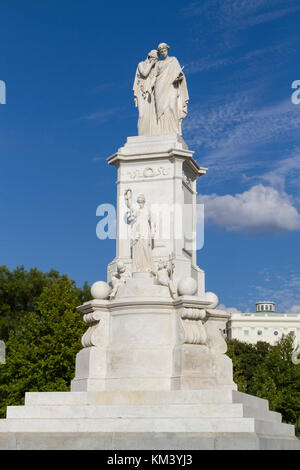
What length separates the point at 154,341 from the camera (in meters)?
18.4

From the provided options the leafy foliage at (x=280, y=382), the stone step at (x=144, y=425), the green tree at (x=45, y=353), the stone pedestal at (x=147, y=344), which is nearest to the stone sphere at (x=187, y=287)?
the stone pedestal at (x=147, y=344)

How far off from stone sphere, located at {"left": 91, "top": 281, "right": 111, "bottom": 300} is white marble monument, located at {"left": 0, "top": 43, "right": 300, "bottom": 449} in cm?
3

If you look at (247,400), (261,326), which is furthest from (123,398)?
(261,326)

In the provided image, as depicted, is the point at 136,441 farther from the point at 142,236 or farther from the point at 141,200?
the point at 141,200

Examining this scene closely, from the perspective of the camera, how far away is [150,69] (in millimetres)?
22344

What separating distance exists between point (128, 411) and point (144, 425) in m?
0.68

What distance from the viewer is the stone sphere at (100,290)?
63.7ft

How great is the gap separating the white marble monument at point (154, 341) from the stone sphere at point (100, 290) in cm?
3

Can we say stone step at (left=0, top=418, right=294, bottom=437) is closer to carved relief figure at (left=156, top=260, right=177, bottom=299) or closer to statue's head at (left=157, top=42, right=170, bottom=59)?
carved relief figure at (left=156, top=260, right=177, bottom=299)

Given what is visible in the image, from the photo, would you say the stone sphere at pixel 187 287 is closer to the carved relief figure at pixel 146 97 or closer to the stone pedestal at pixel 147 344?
the stone pedestal at pixel 147 344

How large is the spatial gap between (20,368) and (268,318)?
320 feet

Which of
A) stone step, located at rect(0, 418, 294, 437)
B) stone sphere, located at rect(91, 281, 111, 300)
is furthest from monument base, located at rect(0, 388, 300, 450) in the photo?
stone sphere, located at rect(91, 281, 111, 300)

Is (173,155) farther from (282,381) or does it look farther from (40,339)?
(282,381)
